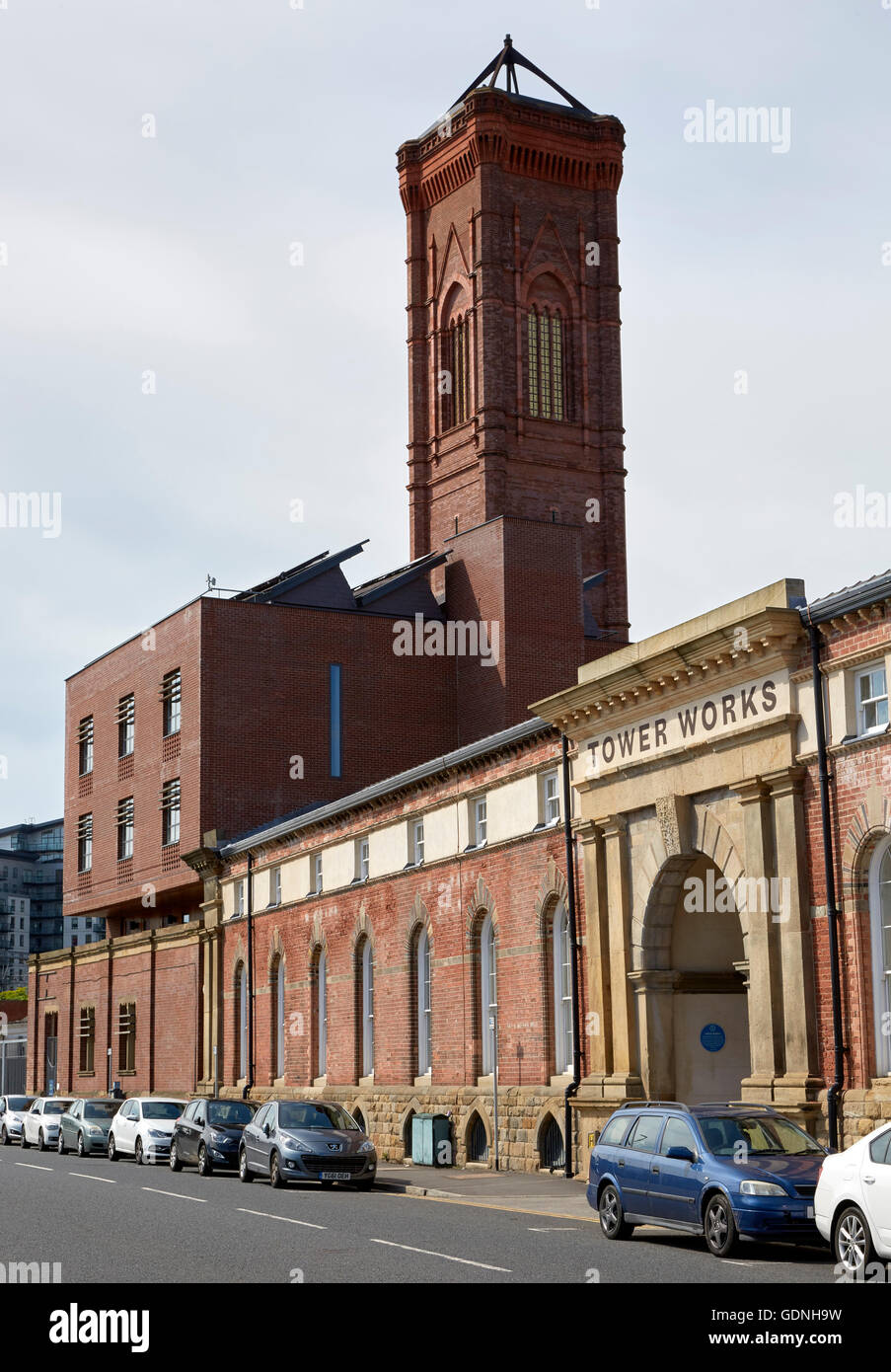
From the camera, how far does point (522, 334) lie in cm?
7256

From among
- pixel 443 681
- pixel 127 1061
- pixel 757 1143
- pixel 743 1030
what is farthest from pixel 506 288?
pixel 757 1143

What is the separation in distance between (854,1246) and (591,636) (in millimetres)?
49669

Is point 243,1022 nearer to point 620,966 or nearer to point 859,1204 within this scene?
point 620,966

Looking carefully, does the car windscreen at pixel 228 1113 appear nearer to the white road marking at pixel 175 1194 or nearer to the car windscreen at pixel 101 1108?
the white road marking at pixel 175 1194

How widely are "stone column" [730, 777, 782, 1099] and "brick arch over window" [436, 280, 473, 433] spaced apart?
5052 centimetres

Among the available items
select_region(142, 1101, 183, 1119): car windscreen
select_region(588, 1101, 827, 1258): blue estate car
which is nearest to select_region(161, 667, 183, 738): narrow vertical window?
select_region(142, 1101, 183, 1119): car windscreen

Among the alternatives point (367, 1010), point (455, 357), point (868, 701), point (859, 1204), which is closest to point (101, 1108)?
point (367, 1010)

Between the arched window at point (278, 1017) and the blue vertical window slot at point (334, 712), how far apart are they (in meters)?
9.88

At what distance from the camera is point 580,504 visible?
72125mm

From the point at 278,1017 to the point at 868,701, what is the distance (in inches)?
994

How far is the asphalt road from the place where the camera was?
14992 millimetres

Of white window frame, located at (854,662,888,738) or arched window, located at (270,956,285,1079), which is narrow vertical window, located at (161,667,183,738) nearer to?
arched window, located at (270,956,285,1079)

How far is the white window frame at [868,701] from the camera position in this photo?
71.7 feet
